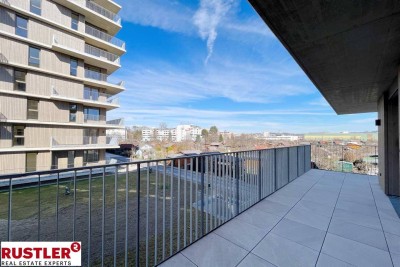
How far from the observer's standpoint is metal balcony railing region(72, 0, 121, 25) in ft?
45.1

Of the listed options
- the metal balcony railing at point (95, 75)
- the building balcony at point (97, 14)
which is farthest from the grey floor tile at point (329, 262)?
the building balcony at point (97, 14)

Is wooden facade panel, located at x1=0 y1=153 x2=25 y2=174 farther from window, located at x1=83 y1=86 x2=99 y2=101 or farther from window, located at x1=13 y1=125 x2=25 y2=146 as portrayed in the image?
window, located at x1=83 y1=86 x2=99 y2=101

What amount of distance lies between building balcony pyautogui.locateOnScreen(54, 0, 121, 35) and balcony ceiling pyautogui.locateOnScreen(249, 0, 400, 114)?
16.8 metres

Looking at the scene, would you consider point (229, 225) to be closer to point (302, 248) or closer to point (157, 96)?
point (302, 248)

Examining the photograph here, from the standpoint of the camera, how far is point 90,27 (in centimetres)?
1480

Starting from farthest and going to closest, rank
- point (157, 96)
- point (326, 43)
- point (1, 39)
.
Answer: point (157, 96), point (1, 39), point (326, 43)

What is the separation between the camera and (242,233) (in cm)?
242

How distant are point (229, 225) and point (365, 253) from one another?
156 cm

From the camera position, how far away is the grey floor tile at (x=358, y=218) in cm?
273

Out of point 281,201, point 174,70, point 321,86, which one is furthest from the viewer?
point 174,70

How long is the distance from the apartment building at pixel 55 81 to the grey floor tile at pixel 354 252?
15606 mm

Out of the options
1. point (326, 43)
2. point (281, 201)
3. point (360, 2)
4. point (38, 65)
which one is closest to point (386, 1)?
point (360, 2)

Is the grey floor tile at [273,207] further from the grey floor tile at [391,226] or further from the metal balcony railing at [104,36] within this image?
the metal balcony railing at [104,36]

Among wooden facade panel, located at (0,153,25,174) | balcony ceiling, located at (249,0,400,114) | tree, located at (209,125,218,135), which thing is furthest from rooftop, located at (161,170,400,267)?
tree, located at (209,125,218,135)
